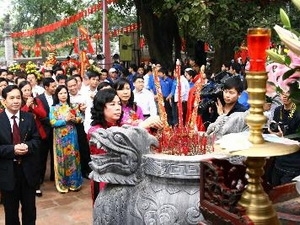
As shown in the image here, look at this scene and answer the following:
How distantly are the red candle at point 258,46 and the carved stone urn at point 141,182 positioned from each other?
0.93 metres

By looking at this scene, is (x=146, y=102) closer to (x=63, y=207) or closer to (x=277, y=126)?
(x=63, y=207)

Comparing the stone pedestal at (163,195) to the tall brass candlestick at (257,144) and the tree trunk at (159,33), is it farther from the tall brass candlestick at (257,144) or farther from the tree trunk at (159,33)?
the tree trunk at (159,33)

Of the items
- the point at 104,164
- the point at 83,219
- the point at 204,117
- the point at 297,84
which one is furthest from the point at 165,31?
the point at 297,84

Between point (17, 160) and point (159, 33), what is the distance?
833 centimetres

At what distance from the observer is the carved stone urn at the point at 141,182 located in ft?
7.14

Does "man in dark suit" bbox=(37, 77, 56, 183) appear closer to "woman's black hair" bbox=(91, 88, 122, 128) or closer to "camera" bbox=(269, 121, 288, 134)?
"woman's black hair" bbox=(91, 88, 122, 128)

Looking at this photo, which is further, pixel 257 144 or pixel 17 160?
pixel 17 160

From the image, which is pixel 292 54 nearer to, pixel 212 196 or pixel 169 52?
pixel 212 196

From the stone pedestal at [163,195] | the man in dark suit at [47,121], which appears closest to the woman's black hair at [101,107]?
the stone pedestal at [163,195]

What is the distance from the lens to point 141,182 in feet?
7.76

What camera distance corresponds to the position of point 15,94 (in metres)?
3.84

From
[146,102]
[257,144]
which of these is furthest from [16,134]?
[146,102]

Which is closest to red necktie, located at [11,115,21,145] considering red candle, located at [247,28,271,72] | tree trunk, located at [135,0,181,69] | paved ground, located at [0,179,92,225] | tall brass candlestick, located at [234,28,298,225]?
paved ground, located at [0,179,92,225]

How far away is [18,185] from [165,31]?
8634 mm
